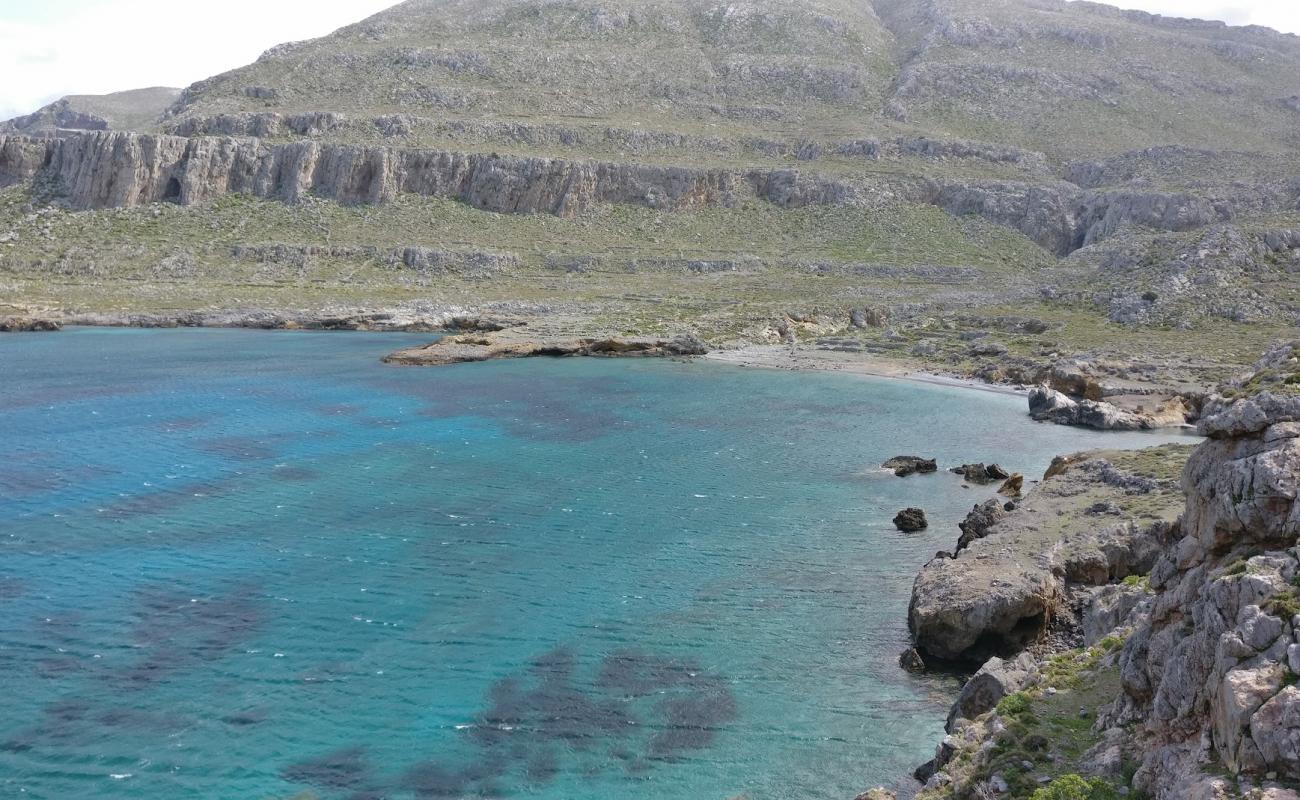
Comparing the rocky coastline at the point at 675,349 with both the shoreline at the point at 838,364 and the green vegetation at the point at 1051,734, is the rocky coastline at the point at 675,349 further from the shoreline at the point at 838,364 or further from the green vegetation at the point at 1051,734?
the green vegetation at the point at 1051,734

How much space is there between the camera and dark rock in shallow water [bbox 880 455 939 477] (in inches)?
1650

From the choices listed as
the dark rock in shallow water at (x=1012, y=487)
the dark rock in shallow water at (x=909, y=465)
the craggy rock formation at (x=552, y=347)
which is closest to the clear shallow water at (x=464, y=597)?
the dark rock in shallow water at (x=909, y=465)

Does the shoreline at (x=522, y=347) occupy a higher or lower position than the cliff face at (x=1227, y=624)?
lower

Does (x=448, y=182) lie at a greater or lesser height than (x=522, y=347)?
greater

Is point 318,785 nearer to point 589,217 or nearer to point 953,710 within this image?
point 953,710

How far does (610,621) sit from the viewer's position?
84.6 feet

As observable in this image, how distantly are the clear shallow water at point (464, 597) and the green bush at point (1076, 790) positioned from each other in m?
5.45

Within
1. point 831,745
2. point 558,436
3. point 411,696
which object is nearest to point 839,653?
point 831,745

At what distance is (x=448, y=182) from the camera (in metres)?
128

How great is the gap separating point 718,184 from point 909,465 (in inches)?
3677

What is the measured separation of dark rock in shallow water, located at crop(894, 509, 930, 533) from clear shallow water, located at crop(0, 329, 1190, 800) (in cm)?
79

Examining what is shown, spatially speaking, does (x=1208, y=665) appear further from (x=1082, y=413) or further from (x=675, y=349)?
(x=675, y=349)

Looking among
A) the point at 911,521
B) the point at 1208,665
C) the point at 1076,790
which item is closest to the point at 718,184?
the point at 911,521

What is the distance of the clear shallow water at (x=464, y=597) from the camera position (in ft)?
62.0
